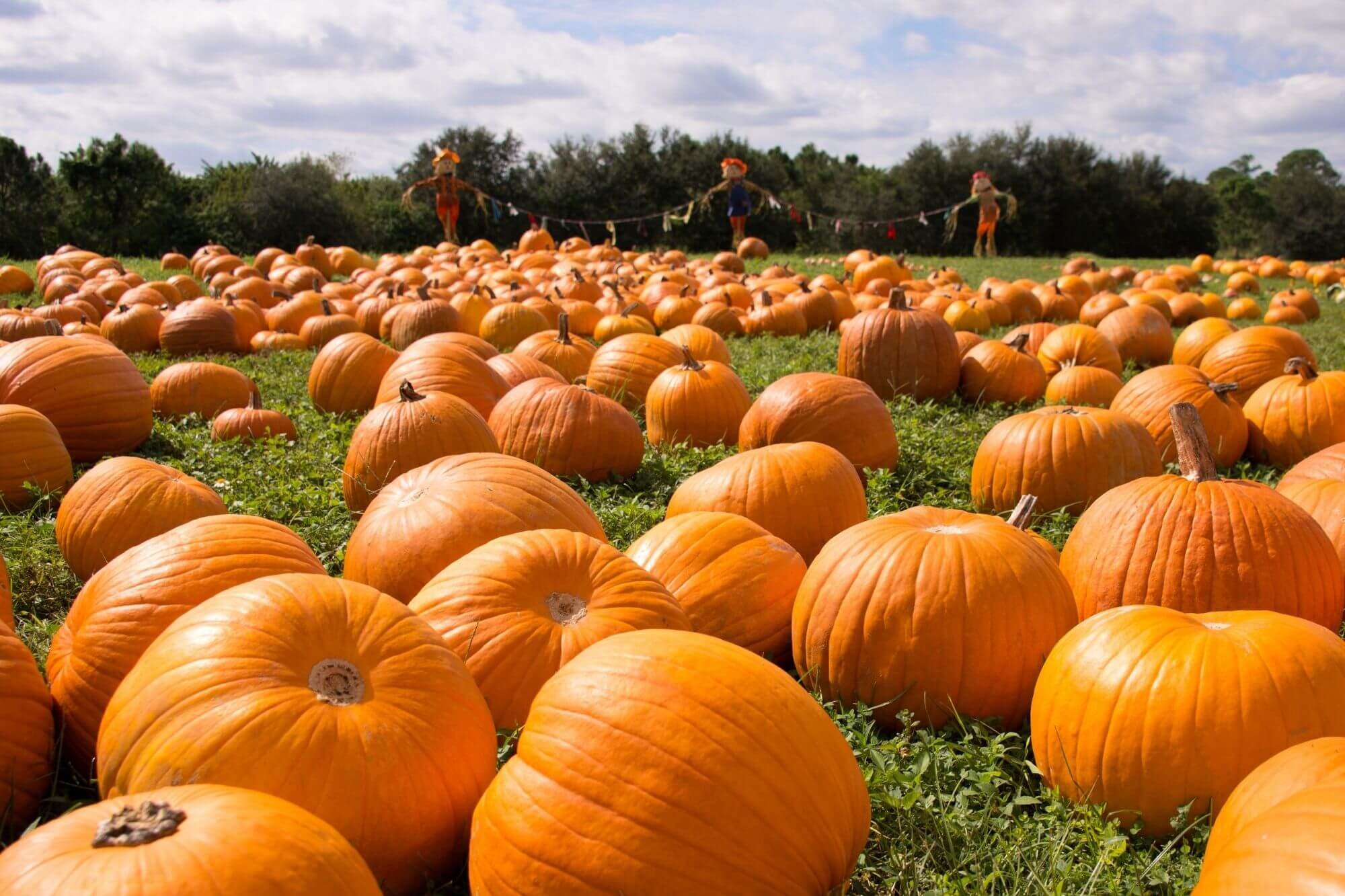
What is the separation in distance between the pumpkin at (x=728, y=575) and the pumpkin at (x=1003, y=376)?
4098 millimetres

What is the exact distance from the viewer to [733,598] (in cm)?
323

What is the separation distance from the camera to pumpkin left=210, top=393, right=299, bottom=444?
5918 mm

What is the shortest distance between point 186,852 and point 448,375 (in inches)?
176

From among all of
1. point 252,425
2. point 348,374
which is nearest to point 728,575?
point 252,425

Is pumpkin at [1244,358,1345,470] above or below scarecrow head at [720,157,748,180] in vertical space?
below

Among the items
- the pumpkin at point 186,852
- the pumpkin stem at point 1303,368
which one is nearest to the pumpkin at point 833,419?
the pumpkin stem at point 1303,368

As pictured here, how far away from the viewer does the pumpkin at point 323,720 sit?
2002mm

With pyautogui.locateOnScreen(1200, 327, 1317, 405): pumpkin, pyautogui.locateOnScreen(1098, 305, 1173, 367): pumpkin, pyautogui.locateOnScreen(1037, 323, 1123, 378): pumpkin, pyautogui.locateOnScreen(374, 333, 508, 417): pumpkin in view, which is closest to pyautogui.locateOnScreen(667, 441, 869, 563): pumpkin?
pyautogui.locateOnScreen(374, 333, 508, 417): pumpkin

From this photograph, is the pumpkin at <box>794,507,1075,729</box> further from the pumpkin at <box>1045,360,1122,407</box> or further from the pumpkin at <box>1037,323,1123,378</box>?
the pumpkin at <box>1037,323,1123,378</box>

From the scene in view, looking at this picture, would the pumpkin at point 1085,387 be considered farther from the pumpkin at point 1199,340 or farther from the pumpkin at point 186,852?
the pumpkin at point 186,852

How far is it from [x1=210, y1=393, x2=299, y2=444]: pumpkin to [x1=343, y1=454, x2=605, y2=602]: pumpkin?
8.74ft

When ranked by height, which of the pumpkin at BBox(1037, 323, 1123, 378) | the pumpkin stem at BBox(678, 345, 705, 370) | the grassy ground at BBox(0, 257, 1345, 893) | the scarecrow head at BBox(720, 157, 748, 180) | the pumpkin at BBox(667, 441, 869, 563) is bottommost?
the grassy ground at BBox(0, 257, 1345, 893)

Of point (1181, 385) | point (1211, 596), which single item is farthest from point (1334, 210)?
point (1211, 596)

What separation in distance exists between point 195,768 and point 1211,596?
114 inches
